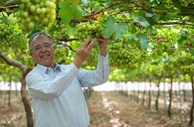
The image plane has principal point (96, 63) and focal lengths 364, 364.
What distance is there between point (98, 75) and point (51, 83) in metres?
0.91

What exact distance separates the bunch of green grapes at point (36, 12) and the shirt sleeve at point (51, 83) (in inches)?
49.3

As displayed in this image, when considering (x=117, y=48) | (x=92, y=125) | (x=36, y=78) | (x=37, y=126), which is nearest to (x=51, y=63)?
(x=36, y=78)

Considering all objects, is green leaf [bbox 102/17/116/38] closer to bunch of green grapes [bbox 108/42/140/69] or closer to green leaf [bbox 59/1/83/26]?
green leaf [bbox 59/1/83/26]

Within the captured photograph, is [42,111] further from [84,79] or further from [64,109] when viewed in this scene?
[84,79]

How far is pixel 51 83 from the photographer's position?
10.9ft

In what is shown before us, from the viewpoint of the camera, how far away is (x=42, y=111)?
3.95 metres

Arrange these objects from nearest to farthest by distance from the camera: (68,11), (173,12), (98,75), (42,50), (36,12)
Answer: (36,12) → (68,11) → (173,12) → (42,50) → (98,75)

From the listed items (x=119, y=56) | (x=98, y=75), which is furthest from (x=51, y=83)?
(x=119, y=56)

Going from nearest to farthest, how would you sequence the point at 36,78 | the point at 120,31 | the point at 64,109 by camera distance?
the point at 120,31 → the point at 36,78 → the point at 64,109

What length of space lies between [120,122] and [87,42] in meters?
13.2

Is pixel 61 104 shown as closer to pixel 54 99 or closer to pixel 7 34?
pixel 54 99

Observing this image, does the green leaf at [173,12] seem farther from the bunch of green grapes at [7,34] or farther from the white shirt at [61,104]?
the bunch of green grapes at [7,34]

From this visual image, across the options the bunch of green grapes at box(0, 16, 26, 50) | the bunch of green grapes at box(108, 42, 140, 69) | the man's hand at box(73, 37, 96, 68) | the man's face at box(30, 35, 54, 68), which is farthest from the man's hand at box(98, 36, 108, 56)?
the bunch of green grapes at box(0, 16, 26, 50)

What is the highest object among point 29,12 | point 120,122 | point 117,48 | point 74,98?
point 29,12
